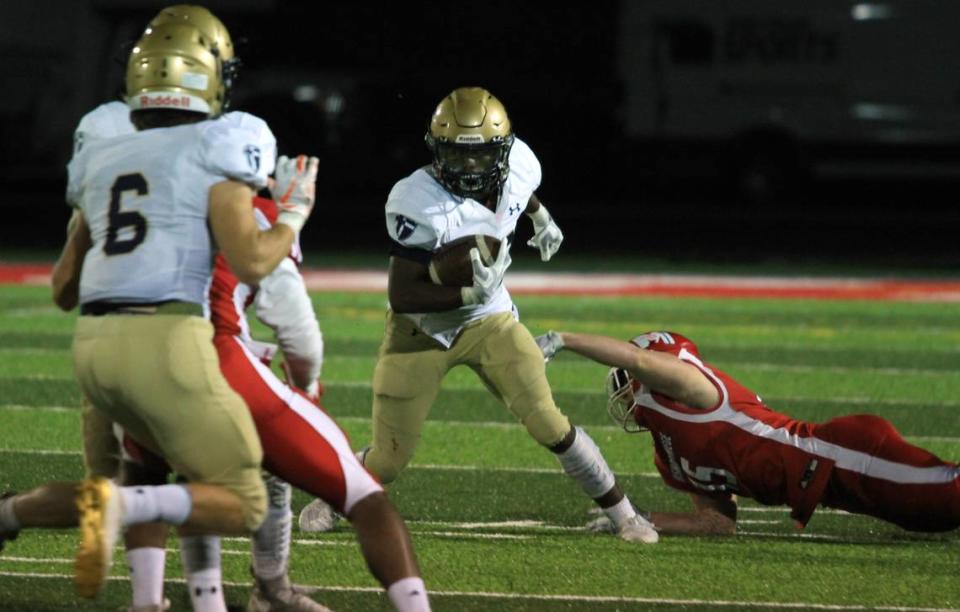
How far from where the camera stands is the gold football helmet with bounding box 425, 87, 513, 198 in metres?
4.93

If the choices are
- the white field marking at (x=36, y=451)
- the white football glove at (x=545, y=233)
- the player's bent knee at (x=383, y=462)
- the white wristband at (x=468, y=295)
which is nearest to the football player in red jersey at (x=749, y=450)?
the white wristband at (x=468, y=295)

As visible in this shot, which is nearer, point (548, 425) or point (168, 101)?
point (168, 101)

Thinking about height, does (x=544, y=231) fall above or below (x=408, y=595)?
above

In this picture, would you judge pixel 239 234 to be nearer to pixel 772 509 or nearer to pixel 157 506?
pixel 157 506

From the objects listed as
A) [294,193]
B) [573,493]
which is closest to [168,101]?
[294,193]

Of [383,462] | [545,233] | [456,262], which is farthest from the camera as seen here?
[545,233]

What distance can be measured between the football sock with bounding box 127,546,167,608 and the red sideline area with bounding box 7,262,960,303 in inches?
318

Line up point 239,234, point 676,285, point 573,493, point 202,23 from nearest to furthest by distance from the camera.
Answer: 1. point 239,234
2. point 202,23
3. point 573,493
4. point 676,285

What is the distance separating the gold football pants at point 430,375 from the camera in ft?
16.0

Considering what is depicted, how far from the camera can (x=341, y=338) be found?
961cm

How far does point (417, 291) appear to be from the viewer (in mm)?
4879

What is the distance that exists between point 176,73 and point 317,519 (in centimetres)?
186

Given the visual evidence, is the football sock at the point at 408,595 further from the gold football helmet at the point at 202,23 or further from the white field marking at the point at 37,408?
the white field marking at the point at 37,408

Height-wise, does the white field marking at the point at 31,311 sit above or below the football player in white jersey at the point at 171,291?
below
